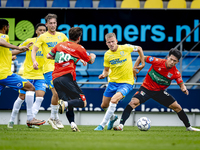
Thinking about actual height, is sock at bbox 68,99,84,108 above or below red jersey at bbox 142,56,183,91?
below

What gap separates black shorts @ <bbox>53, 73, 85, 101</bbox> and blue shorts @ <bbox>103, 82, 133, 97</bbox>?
1041mm

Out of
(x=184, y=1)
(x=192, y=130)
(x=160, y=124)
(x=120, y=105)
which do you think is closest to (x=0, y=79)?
(x=192, y=130)

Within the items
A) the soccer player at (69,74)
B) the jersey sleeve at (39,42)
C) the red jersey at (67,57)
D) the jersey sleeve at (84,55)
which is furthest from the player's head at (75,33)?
the jersey sleeve at (39,42)

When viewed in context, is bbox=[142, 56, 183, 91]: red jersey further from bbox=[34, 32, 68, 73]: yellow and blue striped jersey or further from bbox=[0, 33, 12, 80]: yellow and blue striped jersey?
bbox=[0, 33, 12, 80]: yellow and blue striped jersey

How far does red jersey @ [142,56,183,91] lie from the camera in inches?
259

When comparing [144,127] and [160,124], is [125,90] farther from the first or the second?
[160,124]

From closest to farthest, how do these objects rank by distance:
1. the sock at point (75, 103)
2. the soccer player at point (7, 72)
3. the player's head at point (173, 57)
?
the sock at point (75, 103), the soccer player at point (7, 72), the player's head at point (173, 57)

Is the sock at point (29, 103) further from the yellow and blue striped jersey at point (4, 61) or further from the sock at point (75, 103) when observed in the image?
the sock at point (75, 103)

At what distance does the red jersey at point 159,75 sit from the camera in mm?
6586

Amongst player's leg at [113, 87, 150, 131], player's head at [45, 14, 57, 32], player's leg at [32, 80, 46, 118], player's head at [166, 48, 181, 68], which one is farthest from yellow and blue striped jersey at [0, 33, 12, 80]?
player's head at [166, 48, 181, 68]

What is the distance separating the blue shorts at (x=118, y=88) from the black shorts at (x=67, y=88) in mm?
1041

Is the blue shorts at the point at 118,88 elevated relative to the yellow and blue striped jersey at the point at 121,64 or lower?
lower

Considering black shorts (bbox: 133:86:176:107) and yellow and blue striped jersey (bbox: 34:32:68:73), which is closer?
black shorts (bbox: 133:86:176:107)

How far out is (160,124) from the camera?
9.66 metres
